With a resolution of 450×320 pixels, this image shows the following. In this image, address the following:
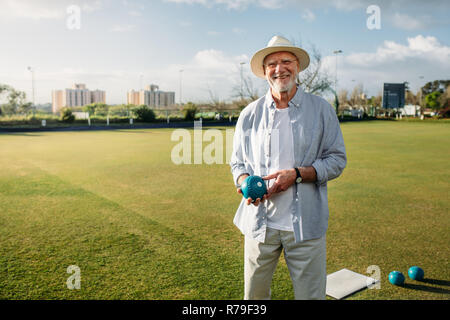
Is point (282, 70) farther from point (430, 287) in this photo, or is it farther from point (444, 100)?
point (444, 100)

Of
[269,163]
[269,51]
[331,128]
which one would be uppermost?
[269,51]

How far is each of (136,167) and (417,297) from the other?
348 inches

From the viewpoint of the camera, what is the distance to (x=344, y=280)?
12.7 feet

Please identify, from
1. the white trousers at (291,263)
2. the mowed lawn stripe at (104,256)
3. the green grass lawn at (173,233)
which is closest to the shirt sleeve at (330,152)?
the white trousers at (291,263)

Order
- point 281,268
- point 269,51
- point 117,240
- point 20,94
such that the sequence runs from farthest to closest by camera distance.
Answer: point 20,94
point 117,240
point 281,268
point 269,51

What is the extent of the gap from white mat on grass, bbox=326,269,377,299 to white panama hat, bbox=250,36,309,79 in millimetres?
2125

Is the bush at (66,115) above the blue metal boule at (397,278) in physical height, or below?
above

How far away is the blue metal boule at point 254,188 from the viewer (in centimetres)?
252

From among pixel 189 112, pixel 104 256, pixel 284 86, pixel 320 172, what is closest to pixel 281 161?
pixel 320 172

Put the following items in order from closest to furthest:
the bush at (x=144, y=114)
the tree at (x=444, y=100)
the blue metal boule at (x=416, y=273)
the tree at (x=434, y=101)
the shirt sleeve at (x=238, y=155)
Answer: the shirt sleeve at (x=238, y=155)
the blue metal boule at (x=416, y=273)
the bush at (x=144, y=114)
the tree at (x=444, y=100)
the tree at (x=434, y=101)

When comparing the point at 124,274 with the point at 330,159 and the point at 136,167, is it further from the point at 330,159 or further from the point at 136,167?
the point at 136,167

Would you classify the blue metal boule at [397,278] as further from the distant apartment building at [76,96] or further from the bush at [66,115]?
the distant apartment building at [76,96]

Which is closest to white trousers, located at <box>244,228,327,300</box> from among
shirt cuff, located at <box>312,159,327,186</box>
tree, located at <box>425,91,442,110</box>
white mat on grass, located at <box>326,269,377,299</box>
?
shirt cuff, located at <box>312,159,327,186</box>

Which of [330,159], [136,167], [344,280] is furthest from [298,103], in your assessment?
[136,167]
